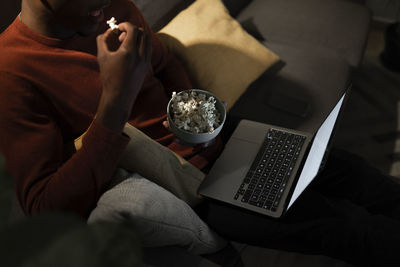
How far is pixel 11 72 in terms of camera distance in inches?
38.6

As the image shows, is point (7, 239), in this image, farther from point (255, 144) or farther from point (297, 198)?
point (255, 144)

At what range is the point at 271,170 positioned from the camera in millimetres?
1221

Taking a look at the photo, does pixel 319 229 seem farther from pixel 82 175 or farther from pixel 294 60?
pixel 294 60

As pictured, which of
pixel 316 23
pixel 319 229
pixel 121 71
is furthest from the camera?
pixel 316 23

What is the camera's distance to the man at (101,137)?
0.90 metres

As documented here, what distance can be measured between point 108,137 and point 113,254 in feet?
2.44

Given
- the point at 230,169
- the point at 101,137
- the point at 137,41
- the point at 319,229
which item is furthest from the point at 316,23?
the point at 101,137

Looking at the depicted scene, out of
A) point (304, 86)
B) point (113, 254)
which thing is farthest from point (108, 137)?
point (304, 86)

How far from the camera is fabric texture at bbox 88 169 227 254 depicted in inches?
32.9

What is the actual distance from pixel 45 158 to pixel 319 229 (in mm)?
811

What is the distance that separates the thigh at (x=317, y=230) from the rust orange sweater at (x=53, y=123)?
246 mm

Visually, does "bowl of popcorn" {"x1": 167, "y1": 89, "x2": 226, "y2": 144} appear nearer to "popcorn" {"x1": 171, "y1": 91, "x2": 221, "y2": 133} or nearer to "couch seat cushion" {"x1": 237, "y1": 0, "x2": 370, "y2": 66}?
"popcorn" {"x1": 171, "y1": 91, "x2": 221, "y2": 133}

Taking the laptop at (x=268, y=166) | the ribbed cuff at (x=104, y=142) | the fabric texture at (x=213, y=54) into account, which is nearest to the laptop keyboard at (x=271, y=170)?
the laptop at (x=268, y=166)

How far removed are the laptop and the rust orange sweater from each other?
13 centimetres
